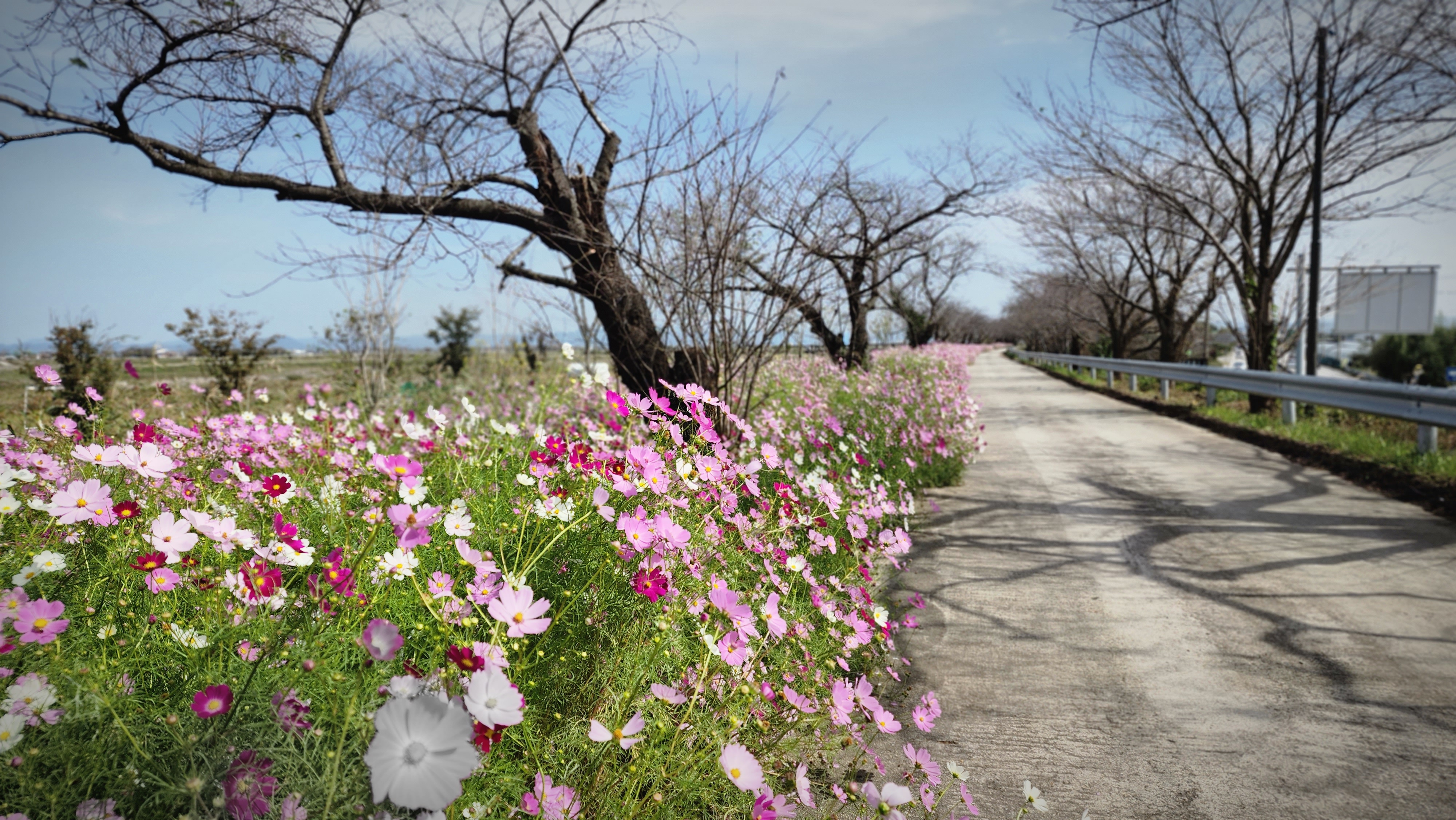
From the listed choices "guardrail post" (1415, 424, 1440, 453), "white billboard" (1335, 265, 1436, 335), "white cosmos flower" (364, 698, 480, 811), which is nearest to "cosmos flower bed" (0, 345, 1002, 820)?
"white cosmos flower" (364, 698, 480, 811)

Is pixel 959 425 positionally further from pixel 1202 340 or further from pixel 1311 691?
pixel 1202 340

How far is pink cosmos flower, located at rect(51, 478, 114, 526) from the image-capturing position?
1486 mm

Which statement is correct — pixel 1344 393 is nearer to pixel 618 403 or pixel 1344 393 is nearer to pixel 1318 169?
pixel 1318 169

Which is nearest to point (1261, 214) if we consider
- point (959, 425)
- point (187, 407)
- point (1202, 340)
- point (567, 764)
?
point (959, 425)

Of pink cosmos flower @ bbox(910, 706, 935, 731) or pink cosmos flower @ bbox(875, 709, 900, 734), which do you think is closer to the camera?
pink cosmos flower @ bbox(875, 709, 900, 734)

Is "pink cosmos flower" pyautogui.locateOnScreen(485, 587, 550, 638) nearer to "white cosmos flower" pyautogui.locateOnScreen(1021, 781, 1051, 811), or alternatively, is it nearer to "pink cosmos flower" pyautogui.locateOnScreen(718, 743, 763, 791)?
"pink cosmos flower" pyautogui.locateOnScreen(718, 743, 763, 791)

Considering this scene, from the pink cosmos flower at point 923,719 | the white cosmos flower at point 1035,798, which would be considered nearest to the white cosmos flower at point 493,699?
the white cosmos flower at point 1035,798

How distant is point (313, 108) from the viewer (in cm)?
514

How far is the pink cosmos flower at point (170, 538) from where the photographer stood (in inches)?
58.9

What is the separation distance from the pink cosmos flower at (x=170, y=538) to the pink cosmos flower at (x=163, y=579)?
3cm

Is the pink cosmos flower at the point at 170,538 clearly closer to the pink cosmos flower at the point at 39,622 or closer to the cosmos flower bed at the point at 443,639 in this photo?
the cosmos flower bed at the point at 443,639

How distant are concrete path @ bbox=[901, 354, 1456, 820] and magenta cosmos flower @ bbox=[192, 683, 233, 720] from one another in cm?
177

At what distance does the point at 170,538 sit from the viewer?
1532 mm

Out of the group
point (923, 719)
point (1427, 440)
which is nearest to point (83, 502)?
point (923, 719)
